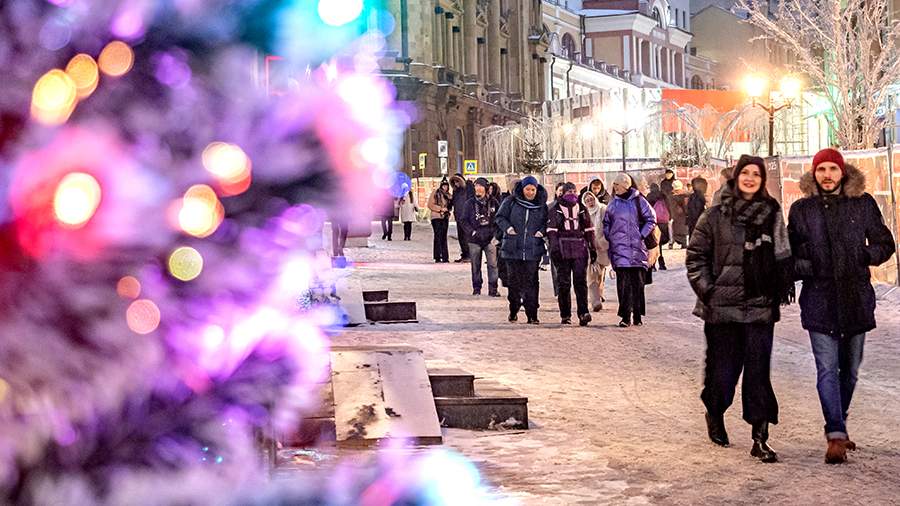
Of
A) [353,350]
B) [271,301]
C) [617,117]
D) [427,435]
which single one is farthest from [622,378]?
[617,117]

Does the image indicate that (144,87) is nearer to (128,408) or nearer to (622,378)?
(128,408)

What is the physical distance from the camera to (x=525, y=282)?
15695mm

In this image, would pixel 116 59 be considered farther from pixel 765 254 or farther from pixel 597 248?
pixel 597 248

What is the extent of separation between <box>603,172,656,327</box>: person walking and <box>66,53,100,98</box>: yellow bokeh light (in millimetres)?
13730

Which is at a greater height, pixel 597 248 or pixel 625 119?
pixel 625 119

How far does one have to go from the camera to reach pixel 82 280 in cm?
166

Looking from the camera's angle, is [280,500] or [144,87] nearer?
[144,87]

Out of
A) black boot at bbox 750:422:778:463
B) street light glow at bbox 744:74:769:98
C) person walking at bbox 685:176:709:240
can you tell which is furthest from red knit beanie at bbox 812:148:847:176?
street light glow at bbox 744:74:769:98

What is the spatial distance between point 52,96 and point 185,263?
0.83ft

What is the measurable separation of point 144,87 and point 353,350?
712 centimetres

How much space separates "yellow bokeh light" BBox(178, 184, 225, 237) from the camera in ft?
5.64

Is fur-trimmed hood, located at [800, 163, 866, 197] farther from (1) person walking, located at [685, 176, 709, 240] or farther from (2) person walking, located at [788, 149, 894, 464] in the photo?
(1) person walking, located at [685, 176, 709, 240]

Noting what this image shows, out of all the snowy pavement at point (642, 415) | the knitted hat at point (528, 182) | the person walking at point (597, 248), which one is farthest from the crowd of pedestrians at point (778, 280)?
the person walking at point (597, 248)

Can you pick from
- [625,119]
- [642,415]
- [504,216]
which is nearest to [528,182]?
[504,216]
